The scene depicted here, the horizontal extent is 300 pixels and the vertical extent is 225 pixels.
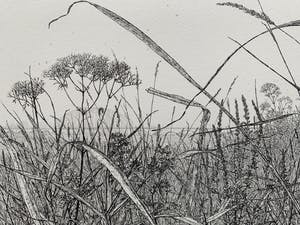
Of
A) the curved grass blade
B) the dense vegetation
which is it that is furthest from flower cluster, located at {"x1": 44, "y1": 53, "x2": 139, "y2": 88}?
the curved grass blade

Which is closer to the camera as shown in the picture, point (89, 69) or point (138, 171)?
point (138, 171)

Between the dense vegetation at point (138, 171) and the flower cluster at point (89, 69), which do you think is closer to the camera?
the dense vegetation at point (138, 171)

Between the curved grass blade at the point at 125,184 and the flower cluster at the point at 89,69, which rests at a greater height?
the flower cluster at the point at 89,69

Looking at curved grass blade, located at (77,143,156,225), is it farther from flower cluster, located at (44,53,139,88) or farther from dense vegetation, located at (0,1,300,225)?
flower cluster, located at (44,53,139,88)

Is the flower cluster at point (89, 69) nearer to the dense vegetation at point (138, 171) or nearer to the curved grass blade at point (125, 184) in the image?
the dense vegetation at point (138, 171)

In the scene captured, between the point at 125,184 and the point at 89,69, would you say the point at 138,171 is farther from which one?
the point at 89,69

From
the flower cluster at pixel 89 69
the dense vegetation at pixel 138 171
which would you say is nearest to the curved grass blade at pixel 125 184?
the dense vegetation at pixel 138 171

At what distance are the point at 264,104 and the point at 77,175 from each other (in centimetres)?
778

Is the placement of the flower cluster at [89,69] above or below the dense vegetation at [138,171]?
above

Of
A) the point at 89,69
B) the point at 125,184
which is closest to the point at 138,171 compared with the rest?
the point at 125,184

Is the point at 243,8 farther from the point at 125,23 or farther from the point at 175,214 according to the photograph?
the point at 175,214

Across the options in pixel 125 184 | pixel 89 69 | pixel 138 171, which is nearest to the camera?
pixel 125 184

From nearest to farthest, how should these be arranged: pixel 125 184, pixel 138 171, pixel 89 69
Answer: pixel 125 184 → pixel 138 171 → pixel 89 69

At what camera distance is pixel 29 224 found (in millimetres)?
1242
